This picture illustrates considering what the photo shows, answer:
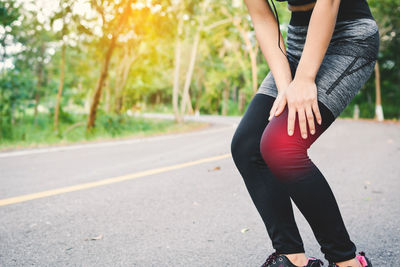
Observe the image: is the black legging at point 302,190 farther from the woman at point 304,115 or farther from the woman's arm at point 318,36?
the woman's arm at point 318,36

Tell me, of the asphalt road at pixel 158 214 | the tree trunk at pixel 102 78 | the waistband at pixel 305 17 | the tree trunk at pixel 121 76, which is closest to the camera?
the waistband at pixel 305 17

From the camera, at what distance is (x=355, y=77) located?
1366 mm

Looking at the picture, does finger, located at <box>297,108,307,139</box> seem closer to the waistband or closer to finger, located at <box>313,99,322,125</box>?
finger, located at <box>313,99,322,125</box>

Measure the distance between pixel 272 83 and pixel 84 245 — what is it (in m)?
1.55

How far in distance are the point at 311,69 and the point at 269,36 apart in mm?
310

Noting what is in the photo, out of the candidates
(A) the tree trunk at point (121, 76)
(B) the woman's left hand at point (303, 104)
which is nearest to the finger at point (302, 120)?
(B) the woman's left hand at point (303, 104)

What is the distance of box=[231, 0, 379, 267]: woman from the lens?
1.27 meters

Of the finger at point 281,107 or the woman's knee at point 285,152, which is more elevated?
the finger at point 281,107

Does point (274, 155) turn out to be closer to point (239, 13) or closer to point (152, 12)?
point (152, 12)

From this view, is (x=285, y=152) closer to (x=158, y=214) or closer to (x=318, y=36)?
(x=318, y=36)

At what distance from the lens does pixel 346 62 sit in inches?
53.1

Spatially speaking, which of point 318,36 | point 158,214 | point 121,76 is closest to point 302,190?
point 318,36

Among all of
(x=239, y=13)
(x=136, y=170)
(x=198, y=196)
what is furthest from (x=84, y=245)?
(x=239, y=13)

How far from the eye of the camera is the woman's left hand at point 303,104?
4.10 ft
